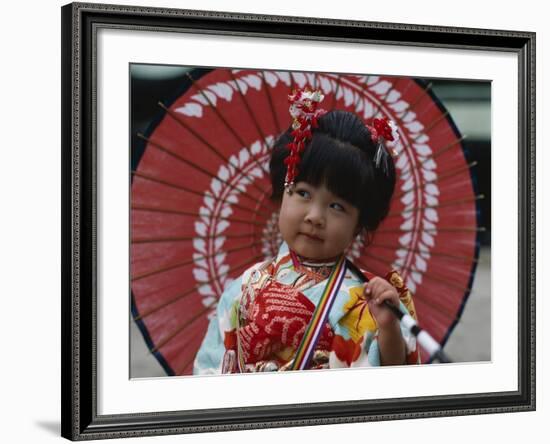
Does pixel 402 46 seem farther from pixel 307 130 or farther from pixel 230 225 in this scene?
pixel 230 225

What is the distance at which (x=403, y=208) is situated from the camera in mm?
4316

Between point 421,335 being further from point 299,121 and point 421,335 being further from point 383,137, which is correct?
point 299,121

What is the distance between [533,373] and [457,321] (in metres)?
0.36

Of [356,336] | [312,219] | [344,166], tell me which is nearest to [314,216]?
[312,219]

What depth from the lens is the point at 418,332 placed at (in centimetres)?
430

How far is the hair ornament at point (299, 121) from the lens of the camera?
4156mm

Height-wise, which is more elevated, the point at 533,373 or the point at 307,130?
the point at 307,130

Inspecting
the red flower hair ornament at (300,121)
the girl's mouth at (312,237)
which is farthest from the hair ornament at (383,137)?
the girl's mouth at (312,237)

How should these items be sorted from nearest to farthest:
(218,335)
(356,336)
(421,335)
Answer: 1. (218,335)
2. (356,336)
3. (421,335)

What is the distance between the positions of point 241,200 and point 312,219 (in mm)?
234

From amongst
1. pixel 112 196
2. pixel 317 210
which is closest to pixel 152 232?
pixel 112 196

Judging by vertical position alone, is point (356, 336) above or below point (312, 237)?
below

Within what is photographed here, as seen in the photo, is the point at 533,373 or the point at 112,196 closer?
the point at 112,196

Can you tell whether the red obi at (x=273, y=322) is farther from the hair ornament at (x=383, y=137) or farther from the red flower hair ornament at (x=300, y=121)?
the hair ornament at (x=383, y=137)
